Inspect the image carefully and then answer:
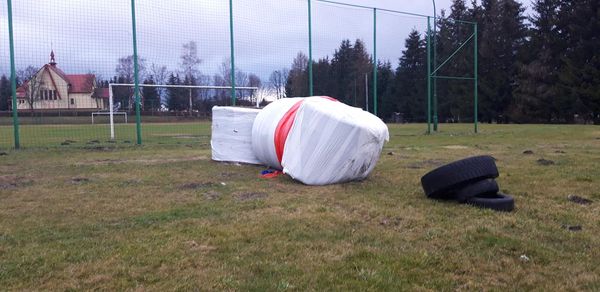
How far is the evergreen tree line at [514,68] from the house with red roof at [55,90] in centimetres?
1477

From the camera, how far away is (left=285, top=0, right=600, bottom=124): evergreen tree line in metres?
34.6

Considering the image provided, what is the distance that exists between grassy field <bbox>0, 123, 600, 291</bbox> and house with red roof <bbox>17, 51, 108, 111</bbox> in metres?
9.59

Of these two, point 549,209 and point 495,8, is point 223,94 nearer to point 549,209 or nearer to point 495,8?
point 549,209

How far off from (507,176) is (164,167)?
6.09m

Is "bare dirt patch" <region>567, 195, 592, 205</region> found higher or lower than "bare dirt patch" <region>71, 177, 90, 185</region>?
lower

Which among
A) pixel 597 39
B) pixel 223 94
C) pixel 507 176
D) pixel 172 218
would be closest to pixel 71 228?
pixel 172 218

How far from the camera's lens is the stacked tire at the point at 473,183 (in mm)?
5680

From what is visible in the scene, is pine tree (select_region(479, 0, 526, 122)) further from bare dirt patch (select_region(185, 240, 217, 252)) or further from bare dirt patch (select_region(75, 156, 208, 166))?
bare dirt patch (select_region(185, 240, 217, 252))

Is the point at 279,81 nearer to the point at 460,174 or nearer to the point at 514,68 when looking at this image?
the point at 460,174

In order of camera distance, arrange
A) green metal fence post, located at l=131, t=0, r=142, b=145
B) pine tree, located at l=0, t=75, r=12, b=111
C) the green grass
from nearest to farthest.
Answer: green metal fence post, located at l=131, t=0, r=142, b=145
pine tree, located at l=0, t=75, r=12, b=111
the green grass

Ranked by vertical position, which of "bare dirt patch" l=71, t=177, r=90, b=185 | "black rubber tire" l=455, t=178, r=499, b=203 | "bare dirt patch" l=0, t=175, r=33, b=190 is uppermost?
"black rubber tire" l=455, t=178, r=499, b=203

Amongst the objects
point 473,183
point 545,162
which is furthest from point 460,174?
point 545,162

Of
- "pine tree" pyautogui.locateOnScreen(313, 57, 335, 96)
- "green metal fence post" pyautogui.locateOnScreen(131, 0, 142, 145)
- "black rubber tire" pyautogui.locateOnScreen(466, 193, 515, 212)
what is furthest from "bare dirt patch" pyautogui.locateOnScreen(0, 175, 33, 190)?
"pine tree" pyautogui.locateOnScreen(313, 57, 335, 96)

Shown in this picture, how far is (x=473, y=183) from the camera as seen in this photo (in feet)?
19.3
